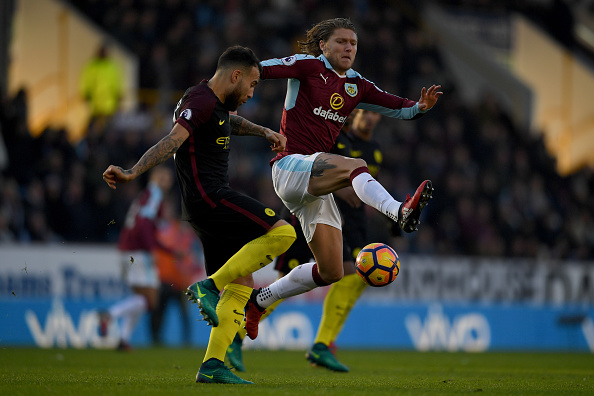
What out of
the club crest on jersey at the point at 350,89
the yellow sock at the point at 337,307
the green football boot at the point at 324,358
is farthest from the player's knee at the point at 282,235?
the yellow sock at the point at 337,307

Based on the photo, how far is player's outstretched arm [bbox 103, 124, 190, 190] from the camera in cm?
492

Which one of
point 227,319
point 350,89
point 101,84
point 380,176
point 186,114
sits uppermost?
point 101,84

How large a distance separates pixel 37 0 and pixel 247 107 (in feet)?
14.2

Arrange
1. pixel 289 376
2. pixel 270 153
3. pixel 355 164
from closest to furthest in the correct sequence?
pixel 355 164 → pixel 289 376 → pixel 270 153

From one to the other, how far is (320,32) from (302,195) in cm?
145

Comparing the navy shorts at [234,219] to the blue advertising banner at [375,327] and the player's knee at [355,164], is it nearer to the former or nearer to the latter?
the player's knee at [355,164]

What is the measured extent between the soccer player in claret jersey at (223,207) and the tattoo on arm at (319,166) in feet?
1.48

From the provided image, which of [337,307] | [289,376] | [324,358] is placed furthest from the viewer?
[337,307]

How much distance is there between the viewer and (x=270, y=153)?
15586 millimetres

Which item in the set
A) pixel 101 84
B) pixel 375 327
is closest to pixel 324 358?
pixel 375 327

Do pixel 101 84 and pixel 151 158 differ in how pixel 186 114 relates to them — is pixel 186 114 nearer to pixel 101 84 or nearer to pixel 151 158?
pixel 151 158

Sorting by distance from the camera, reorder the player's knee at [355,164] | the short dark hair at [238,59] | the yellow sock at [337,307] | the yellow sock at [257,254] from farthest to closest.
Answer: the yellow sock at [337,307] → the player's knee at [355,164] → the short dark hair at [238,59] → the yellow sock at [257,254]

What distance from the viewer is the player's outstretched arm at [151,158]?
492cm

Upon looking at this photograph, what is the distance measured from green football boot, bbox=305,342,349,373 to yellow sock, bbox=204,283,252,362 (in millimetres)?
2007
